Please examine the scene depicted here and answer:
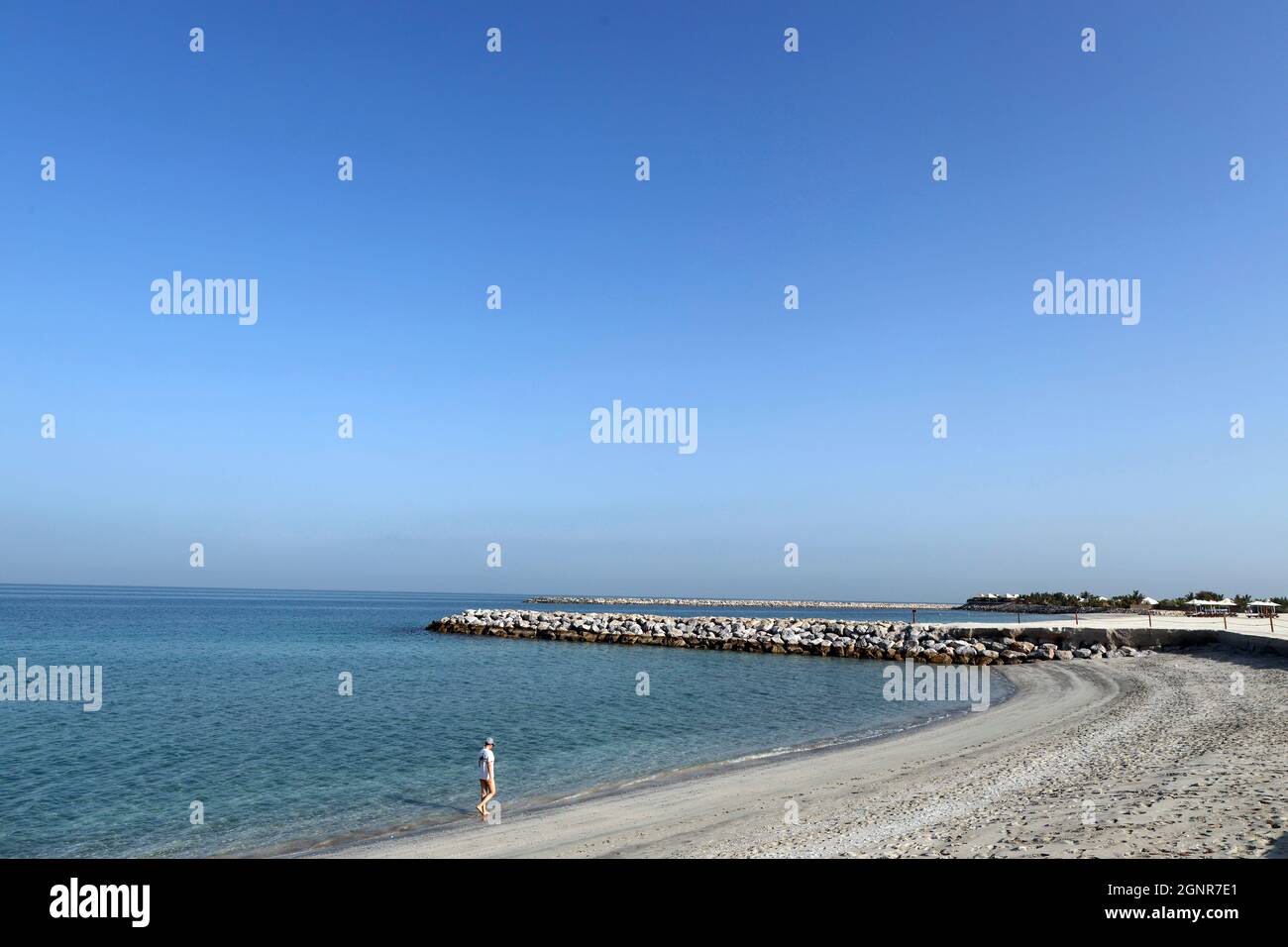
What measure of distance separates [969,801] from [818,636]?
47.7 metres

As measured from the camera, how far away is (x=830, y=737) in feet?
83.7

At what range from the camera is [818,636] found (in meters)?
61.3

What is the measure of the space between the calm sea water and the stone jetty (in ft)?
16.8

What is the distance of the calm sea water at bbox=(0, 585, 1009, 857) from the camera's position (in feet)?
53.3

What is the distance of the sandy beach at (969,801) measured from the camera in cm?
1159

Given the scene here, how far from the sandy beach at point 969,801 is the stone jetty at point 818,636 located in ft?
83.5

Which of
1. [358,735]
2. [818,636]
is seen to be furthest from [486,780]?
[818,636]

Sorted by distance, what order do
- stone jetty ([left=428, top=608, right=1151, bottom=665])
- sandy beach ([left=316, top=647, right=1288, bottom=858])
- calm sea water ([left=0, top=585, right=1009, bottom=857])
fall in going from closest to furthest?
sandy beach ([left=316, top=647, right=1288, bottom=858]), calm sea water ([left=0, top=585, right=1009, bottom=857]), stone jetty ([left=428, top=608, right=1151, bottom=665])
